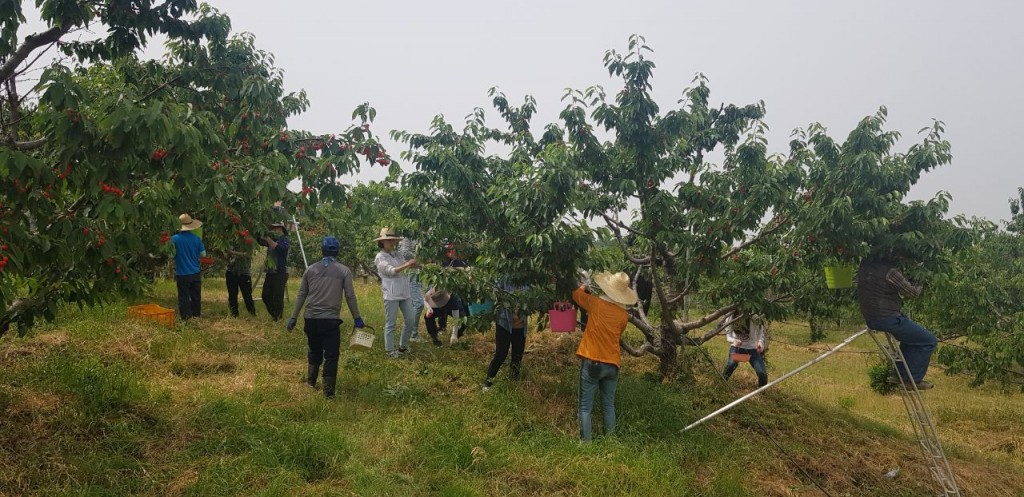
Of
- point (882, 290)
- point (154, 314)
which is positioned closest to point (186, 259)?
point (154, 314)

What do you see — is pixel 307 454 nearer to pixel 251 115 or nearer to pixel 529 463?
pixel 529 463

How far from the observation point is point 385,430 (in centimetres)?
515

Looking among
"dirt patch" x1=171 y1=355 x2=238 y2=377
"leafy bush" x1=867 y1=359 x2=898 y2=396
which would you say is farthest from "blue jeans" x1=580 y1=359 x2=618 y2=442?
"leafy bush" x1=867 y1=359 x2=898 y2=396

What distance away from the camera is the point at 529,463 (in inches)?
192

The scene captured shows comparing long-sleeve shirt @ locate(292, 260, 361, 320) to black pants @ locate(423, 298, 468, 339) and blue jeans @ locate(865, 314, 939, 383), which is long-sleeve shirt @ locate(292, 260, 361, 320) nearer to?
black pants @ locate(423, 298, 468, 339)

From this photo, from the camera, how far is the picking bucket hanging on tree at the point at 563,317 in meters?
6.12

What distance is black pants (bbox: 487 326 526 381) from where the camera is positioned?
6488mm

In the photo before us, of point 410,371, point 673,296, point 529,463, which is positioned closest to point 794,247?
point 673,296

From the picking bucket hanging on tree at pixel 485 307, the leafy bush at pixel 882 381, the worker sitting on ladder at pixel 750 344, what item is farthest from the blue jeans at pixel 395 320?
the leafy bush at pixel 882 381

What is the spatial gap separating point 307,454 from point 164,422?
1261mm

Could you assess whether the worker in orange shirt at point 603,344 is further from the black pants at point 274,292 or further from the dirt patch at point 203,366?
the black pants at point 274,292

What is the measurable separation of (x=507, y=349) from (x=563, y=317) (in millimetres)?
753

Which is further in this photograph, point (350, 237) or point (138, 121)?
point (350, 237)

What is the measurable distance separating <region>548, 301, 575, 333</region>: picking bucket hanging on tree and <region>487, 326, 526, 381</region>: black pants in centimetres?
53
